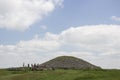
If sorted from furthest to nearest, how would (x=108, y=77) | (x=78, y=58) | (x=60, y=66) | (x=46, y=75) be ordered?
1. (x=78, y=58)
2. (x=60, y=66)
3. (x=46, y=75)
4. (x=108, y=77)

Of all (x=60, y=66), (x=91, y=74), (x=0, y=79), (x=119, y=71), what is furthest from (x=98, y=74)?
(x=60, y=66)

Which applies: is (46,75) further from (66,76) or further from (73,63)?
(73,63)

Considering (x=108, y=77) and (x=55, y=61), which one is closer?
(x=108, y=77)

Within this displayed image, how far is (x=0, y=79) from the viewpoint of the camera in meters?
61.0

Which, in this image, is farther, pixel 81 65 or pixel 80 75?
pixel 81 65

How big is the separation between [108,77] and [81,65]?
35541 mm

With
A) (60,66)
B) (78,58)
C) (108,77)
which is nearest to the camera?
(108,77)

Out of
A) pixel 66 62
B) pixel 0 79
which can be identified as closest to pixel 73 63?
pixel 66 62

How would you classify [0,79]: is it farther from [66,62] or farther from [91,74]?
[66,62]

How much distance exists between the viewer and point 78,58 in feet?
328

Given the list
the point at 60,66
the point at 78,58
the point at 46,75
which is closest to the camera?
the point at 46,75

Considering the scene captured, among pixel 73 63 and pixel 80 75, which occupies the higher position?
pixel 73 63

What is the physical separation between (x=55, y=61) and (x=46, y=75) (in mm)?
33881

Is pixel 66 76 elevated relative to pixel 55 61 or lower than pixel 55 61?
lower
